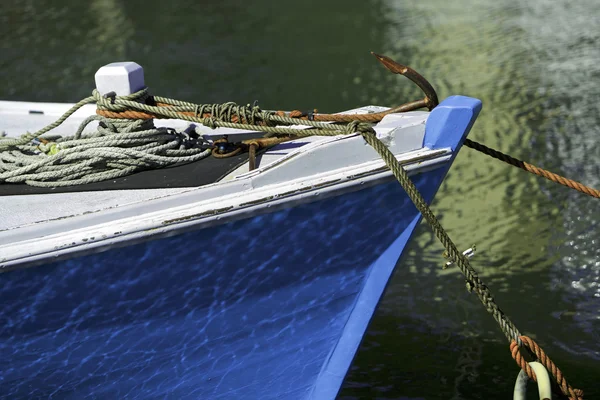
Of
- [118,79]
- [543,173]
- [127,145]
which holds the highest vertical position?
[118,79]

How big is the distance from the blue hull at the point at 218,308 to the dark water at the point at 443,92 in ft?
3.53

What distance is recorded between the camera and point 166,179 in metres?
3.41

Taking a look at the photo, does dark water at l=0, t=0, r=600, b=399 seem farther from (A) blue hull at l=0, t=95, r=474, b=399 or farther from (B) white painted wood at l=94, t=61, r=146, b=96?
(B) white painted wood at l=94, t=61, r=146, b=96

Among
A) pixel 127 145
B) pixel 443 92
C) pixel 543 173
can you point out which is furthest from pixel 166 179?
pixel 443 92

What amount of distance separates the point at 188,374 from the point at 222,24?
9546mm

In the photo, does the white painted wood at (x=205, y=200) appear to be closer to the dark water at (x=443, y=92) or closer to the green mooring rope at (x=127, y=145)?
the green mooring rope at (x=127, y=145)

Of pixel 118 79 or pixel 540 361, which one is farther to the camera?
pixel 118 79

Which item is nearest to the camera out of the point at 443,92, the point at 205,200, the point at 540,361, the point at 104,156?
the point at 205,200

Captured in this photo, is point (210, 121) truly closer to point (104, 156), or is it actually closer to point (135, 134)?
point (135, 134)

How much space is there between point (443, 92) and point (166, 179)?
19.8 ft

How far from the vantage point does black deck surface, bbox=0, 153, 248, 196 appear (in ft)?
11.0

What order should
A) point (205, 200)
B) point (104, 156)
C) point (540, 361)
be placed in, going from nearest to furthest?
point (205, 200) → point (540, 361) → point (104, 156)

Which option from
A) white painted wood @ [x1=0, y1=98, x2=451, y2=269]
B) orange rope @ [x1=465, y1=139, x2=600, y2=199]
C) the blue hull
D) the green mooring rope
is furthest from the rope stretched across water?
orange rope @ [x1=465, y1=139, x2=600, y2=199]

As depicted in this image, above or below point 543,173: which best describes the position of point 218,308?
below
